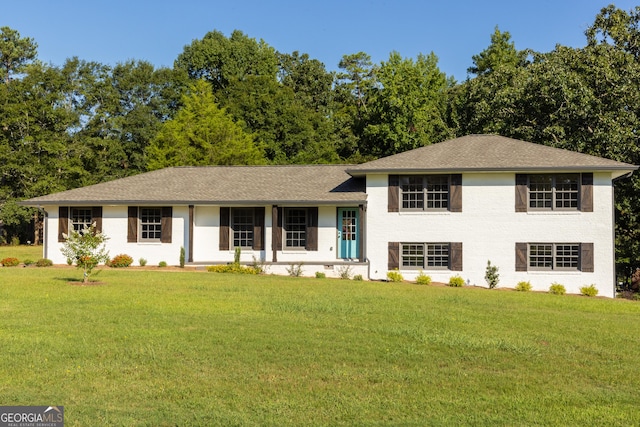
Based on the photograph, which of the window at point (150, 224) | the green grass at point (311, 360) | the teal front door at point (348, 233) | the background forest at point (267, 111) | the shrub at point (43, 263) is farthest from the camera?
the background forest at point (267, 111)

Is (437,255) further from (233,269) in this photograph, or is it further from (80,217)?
(80,217)

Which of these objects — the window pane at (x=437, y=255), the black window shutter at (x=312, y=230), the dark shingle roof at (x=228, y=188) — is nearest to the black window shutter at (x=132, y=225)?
the dark shingle roof at (x=228, y=188)

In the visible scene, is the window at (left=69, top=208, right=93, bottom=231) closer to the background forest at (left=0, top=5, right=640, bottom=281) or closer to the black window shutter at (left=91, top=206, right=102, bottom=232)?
the black window shutter at (left=91, top=206, right=102, bottom=232)

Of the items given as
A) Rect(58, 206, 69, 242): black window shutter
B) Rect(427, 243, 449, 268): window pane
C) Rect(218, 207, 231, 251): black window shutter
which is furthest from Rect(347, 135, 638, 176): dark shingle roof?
Rect(58, 206, 69, 242): black window shutter

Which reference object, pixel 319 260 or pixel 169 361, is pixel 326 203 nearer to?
pixel 319 260

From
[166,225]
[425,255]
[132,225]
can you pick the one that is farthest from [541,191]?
[132,225]

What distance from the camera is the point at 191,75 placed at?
2557 inches

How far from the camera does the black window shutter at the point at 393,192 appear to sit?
24.4m

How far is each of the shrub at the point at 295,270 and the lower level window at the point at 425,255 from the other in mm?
4079

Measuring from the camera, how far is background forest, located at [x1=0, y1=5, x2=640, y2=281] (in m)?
31.8

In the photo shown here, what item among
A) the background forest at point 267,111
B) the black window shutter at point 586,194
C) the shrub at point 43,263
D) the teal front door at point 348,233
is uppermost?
the background forest at point 267,111

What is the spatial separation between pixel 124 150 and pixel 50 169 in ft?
23.2

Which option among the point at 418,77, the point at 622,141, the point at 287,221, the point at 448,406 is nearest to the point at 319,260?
the point at 287,221

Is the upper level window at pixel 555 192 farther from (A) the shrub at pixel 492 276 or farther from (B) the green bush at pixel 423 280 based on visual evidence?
(B) the green bush at pixel 423 280
